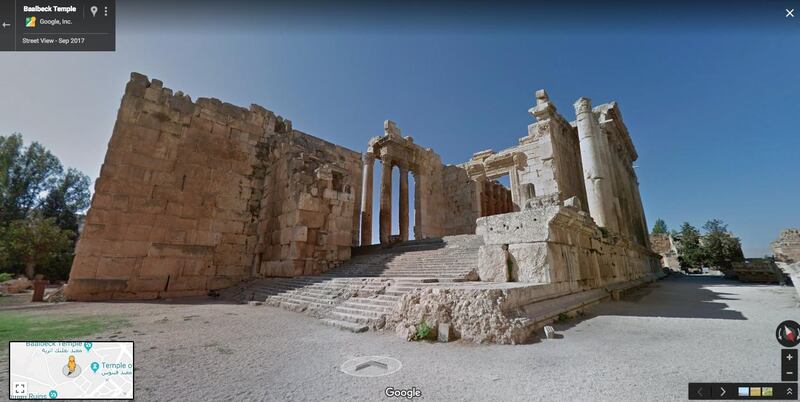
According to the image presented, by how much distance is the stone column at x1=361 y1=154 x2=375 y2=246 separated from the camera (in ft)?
50.4

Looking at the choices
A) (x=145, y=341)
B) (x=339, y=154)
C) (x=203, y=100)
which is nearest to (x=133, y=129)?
(x=203, y=100)

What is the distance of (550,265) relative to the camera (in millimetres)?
4828

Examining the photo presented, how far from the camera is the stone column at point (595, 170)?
1030 cm

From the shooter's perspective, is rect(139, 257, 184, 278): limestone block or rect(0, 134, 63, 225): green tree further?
rect(0, 134, 63, 225): green tree

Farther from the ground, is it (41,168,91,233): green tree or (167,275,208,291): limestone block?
(41,168,91,233): green tree

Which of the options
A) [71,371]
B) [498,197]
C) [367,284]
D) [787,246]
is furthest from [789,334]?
[787,246]

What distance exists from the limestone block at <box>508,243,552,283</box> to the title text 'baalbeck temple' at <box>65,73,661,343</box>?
0.06ft

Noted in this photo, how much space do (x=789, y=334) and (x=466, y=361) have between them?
2525mm

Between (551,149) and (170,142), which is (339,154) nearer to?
(170,142)

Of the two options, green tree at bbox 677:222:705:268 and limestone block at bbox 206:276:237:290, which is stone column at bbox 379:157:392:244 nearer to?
limestone block at bbox 206:276:237:290

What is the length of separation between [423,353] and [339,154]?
11.7 meters

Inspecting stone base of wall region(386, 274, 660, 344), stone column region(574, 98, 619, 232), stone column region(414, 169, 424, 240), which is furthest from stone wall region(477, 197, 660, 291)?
stone column region(414, 169, 424, 240)

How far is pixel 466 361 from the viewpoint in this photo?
271 centimetres

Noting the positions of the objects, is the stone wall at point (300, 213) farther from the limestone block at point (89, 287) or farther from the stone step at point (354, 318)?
the stone step at point (354, 318)
